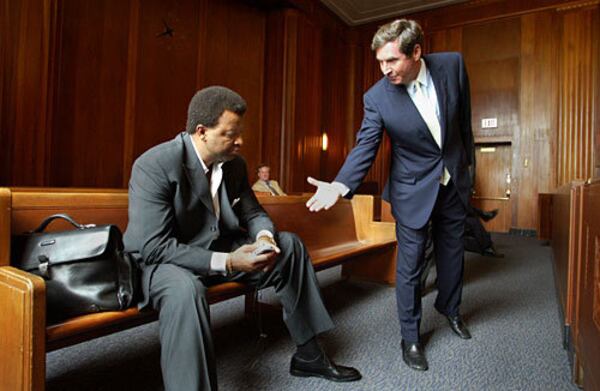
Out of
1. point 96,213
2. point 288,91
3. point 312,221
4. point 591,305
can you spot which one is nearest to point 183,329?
point 96,213

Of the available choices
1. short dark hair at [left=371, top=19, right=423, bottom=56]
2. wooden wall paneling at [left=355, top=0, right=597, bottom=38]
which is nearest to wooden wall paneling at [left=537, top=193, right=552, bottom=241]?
wooden wall paneling at [left=355, top=0, right=597, bottom=38]

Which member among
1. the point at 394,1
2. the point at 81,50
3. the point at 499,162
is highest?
the point at 394,1

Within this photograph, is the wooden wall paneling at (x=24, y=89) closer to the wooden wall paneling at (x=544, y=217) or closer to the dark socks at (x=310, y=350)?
the dark socks at (x=310, y=350)

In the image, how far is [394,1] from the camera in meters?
7.91

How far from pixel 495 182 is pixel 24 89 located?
7.28 meters

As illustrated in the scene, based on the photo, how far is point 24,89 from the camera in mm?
3680

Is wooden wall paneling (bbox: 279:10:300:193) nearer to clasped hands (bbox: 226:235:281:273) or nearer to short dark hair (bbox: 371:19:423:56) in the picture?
short dark hair (bbox: 371:19:423:56)

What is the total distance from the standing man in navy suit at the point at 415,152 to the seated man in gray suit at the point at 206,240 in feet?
1.26

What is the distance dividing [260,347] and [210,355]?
77 cm

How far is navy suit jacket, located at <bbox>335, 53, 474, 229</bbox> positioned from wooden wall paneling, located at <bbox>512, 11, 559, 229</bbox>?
20.1ft

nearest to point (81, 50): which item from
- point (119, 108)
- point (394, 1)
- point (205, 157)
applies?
point (119, 108)

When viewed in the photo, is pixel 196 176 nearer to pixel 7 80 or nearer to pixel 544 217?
pixel 7 80

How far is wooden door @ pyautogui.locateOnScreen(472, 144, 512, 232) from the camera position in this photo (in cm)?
737

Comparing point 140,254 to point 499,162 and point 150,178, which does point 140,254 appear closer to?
point 150,178
